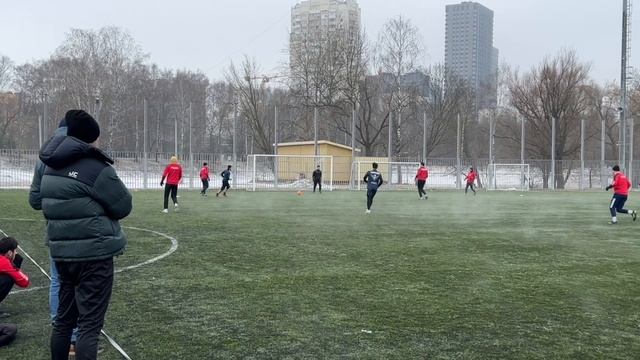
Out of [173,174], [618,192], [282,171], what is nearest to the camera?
[618,192]

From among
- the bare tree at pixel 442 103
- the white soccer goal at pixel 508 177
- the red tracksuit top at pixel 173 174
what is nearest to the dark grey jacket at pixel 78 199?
the red tracksuit top at pixel 173 174

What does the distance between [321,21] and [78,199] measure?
5965 centimetres

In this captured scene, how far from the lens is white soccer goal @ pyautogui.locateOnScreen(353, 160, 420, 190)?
40250 millimetres

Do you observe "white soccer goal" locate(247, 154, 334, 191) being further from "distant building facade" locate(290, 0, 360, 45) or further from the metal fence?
"distant building facade" locate(290, 0, 360, 45)

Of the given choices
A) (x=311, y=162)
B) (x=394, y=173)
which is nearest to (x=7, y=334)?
(x=311, y=162)

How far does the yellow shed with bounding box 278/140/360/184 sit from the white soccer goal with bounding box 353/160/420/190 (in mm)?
1061

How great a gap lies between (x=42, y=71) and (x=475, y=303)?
6185 centimetres

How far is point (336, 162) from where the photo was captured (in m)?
40.9

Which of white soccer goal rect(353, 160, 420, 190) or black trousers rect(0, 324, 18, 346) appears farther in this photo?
white soccer goal rect(353, 160, 420, 190)

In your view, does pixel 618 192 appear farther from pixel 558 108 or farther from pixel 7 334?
pixel 558 108

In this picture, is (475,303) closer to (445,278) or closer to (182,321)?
(445,278)

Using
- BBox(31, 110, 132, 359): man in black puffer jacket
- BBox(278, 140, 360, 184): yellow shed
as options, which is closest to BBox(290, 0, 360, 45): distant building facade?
BBox(278, 140, 360, 184): yellow shed

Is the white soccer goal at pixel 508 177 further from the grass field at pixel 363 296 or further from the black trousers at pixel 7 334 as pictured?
the black trousers at pixel 7 334

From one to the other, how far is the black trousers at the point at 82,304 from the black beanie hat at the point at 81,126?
2.89 ft
